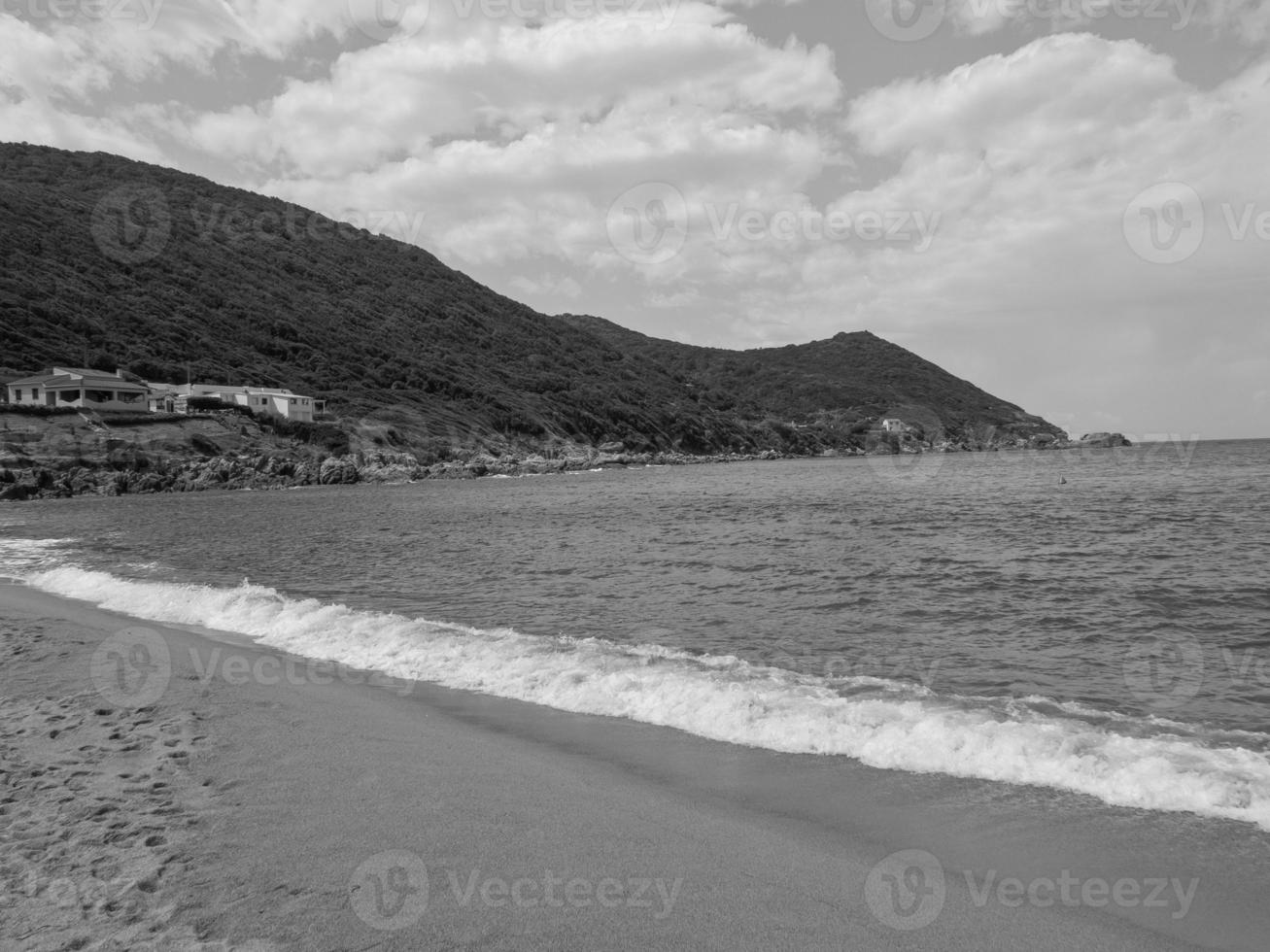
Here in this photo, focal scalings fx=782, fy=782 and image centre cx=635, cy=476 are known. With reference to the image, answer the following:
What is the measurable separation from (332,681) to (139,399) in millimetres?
75117

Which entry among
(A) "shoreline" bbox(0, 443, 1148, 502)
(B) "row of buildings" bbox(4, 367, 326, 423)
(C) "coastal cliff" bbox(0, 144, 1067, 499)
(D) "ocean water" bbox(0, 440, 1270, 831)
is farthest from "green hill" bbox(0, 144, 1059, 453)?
(D) "ocean water" bbox(0, 440, 1270, 831)

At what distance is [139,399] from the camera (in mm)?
71750

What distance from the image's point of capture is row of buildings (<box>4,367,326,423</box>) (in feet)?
214

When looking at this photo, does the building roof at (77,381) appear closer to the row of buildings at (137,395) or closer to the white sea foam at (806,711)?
the row of buildings at (137,395)

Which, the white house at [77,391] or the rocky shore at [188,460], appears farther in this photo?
the white house at [77,391]

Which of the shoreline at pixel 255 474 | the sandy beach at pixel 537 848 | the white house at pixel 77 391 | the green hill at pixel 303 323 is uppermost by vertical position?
the green hill at pixel 303 323

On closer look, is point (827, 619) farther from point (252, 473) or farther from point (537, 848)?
point (252, 473)

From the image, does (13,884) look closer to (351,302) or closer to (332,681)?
(332,681)

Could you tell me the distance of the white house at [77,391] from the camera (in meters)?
64.8

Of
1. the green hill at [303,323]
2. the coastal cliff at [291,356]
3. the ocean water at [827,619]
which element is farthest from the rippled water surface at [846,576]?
the green hill at [303,323]

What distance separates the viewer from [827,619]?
42.7ft

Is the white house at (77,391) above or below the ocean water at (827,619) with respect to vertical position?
above

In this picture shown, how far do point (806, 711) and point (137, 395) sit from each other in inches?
3141

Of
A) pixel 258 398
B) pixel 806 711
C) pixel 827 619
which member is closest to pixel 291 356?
pixel 258 398
